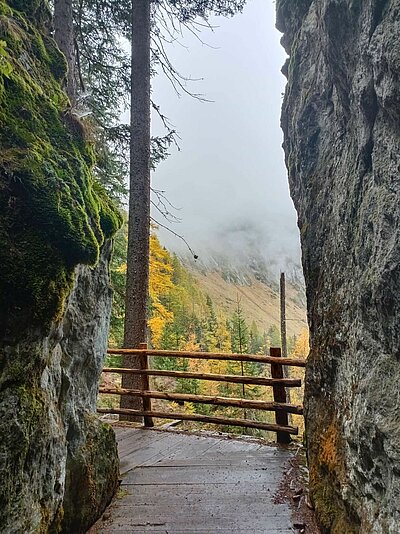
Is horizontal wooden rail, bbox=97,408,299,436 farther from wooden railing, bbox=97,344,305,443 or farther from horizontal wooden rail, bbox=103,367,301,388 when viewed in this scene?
horizontal wooden rail, bbox=103,367,301,388

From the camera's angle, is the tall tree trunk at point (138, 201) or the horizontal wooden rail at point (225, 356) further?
the tall tree trunk at point (138, 201)

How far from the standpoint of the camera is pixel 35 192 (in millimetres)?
2143

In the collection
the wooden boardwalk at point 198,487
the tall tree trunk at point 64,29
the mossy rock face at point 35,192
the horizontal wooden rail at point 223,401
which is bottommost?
the wooden boardwalk at point 198,487

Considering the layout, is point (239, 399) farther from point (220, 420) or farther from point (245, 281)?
point (245, 281)

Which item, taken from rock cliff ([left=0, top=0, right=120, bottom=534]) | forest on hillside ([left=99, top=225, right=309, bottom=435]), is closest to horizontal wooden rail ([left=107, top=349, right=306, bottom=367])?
forest on hillside ([left=99, top=225, right=309, bottom=435])

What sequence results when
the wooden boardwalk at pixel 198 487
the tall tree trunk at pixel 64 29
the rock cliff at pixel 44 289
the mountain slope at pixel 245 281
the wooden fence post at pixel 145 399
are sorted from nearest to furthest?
the rock cliff at pixel 44 289 < the wooden boardwalk at pixel 198 487 < the tall tree trunk at pixel 64 29 < the wooden fence post at pixel 145 399 < the mountain slope at pixel 245 281

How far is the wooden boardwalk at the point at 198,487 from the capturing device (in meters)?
3.26

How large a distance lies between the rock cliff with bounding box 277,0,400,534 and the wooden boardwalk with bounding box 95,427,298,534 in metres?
0.60

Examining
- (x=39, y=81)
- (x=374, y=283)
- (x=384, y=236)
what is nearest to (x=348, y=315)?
(x=374, y=283)

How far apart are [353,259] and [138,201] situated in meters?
4.77

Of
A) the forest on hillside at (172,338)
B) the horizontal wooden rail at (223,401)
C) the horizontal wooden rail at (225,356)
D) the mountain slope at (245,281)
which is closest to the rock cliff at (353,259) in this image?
Result: the horizontal wooden rail at (225,356)

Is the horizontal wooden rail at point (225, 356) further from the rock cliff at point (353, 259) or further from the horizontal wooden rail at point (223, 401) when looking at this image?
the rock cliff at point (353, 259)

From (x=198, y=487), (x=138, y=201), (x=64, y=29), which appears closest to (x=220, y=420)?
(x=198, y=487)

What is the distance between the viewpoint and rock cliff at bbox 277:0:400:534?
191 centimetres
